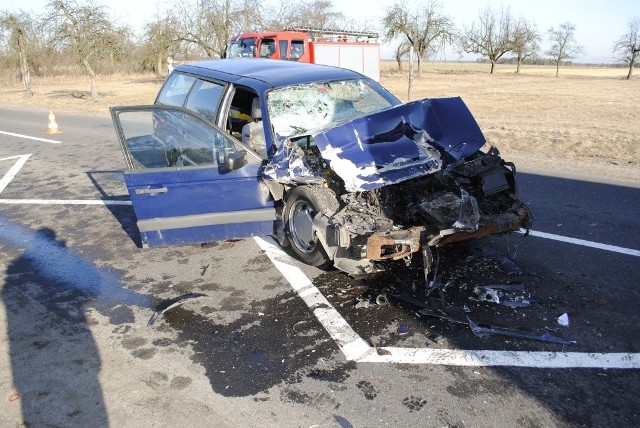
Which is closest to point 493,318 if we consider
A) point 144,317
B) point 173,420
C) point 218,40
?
point 173,420

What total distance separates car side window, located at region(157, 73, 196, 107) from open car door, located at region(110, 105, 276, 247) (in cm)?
134

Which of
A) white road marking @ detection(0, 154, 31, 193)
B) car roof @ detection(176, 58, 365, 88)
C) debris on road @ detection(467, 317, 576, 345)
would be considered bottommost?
white road marking @ detection(0, 154, 31, 193)

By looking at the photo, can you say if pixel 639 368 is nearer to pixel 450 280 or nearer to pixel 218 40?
pixel 450 280

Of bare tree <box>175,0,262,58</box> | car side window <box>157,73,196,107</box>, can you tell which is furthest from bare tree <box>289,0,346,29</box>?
car side window <box>157,73,196,107</box>

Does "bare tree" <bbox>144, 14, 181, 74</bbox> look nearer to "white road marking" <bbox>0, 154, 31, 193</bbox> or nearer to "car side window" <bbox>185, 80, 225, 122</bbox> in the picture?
"white road marking" <bbox>0, 154, 31, 193</bbox>

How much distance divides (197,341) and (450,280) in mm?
2159

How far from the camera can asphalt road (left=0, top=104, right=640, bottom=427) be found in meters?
2.88

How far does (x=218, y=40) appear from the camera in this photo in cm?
3136

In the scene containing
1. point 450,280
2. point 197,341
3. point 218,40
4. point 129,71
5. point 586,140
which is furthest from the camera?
point 129,71

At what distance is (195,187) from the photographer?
472 cm

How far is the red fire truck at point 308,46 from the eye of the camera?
67.7 feet

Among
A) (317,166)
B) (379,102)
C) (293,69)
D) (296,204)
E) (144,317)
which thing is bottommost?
(144,317)

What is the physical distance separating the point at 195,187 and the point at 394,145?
1.88 meters

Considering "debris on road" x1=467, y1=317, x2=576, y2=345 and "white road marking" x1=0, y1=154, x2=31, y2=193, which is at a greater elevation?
"debris on road" x1=467, y1=317, x2=576, y2=345
